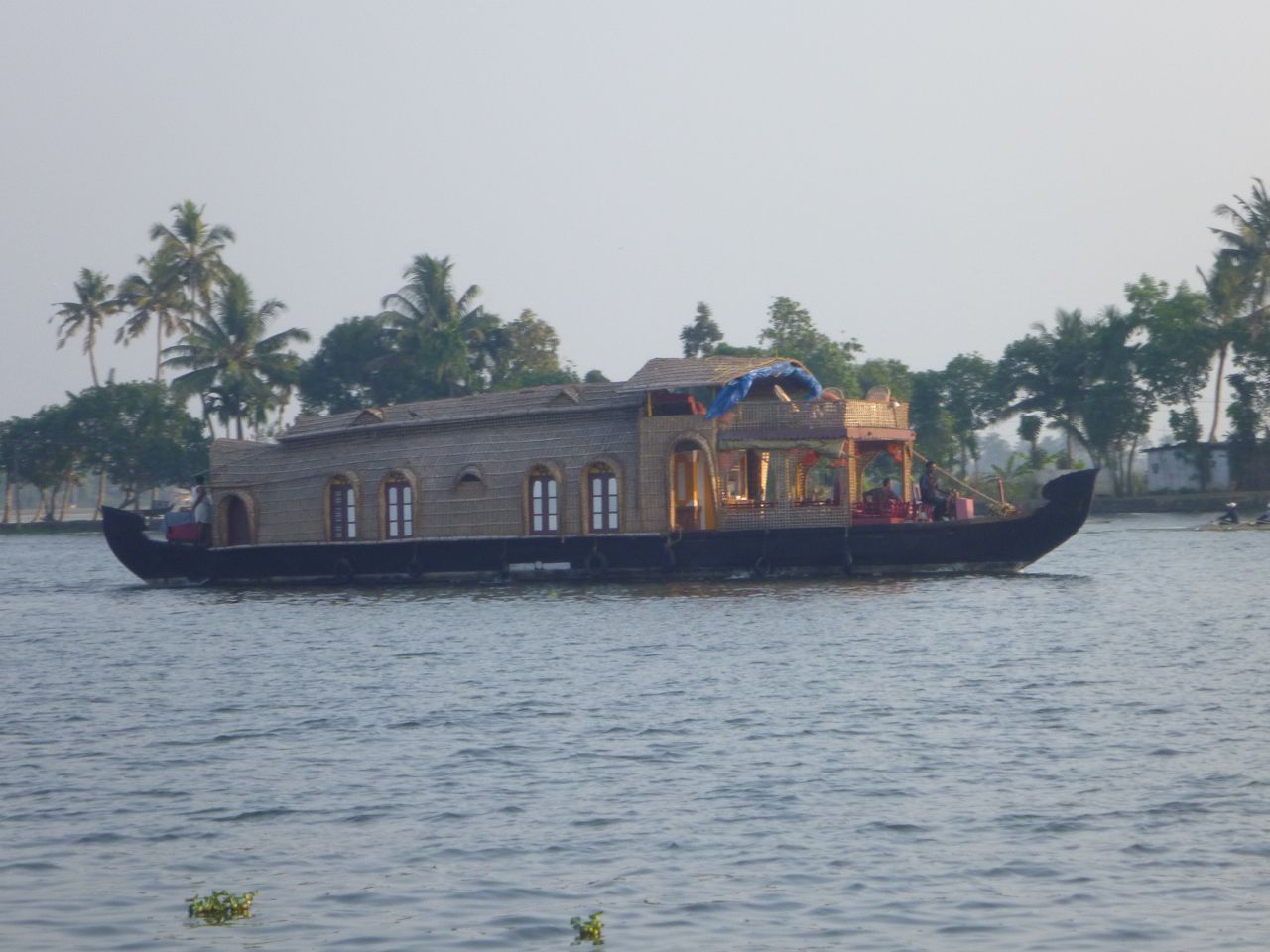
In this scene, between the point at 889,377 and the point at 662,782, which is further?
the point at 889,377

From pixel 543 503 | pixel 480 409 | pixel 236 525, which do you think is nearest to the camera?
pixel 543 503

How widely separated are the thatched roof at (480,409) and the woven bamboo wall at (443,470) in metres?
0.18

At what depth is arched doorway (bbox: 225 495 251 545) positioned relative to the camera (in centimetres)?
3362

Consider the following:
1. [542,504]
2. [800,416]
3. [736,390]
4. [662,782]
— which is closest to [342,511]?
[542,504]

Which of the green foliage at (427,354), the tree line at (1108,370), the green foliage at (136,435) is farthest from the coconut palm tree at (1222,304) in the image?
the green foliage at (136,435)

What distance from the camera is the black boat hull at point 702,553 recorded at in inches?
1085

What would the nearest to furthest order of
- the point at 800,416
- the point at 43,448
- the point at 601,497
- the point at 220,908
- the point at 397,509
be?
1. the point at 220,908
2. the point at 800,416
3. the point at 601,497
4. the point at 397,509
5. the point at 43,448

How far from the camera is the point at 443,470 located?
31.0m

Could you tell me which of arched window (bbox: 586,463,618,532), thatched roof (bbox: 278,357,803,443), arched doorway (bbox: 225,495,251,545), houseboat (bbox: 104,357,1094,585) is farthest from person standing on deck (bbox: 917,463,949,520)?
arched doorway (bbox: 225,495,251,545)

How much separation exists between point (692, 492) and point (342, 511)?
7.36 m

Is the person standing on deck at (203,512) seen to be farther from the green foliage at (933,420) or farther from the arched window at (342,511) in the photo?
the green foliage at (933,420)

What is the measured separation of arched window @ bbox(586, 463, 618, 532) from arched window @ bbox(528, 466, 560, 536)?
660 millimetres

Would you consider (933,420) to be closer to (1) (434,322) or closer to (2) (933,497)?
(1) (434,322)

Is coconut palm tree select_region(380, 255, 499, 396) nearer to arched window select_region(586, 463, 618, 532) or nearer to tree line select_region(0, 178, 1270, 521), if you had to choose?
tree line select_region(0, 178, 1270, 521)
